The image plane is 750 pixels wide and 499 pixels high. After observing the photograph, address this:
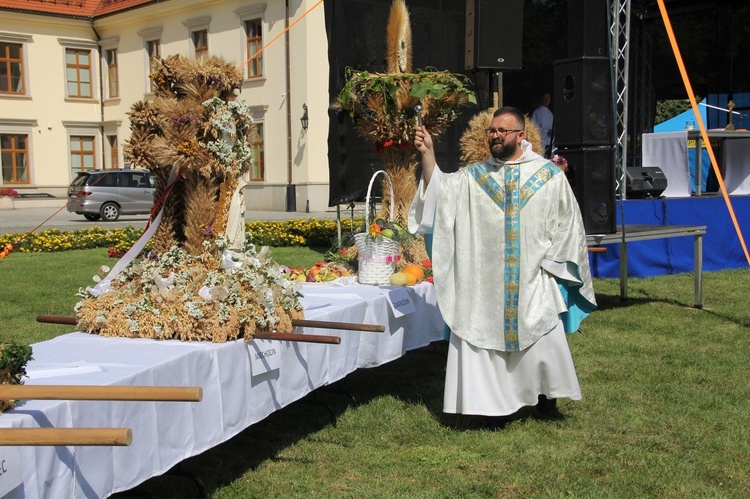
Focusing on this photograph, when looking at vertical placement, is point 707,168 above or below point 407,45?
below

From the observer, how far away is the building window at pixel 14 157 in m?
32.1

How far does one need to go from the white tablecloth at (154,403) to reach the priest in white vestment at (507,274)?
1.98 feet

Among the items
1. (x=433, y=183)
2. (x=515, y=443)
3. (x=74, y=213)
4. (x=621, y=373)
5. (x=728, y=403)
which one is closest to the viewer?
(x=515, y=443)

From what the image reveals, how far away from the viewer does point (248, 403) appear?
3.84m

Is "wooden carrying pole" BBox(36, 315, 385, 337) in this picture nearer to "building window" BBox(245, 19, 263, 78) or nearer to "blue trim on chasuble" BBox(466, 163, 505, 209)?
"blue trim on chasuble" BBox(466, 163, 505, 209)

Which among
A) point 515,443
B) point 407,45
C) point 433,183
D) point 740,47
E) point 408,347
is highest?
point 740,47

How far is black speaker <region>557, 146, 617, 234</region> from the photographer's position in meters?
8.19

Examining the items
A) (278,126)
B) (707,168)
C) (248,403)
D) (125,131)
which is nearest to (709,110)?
(707,168)

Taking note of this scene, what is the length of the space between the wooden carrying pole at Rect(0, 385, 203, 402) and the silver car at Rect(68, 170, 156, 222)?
21288 mm

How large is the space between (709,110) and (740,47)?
7.03ft

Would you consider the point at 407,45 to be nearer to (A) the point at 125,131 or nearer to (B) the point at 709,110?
(B) the point at 709,110

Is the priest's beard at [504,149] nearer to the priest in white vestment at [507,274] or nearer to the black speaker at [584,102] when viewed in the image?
the priest in white vestment at [507,274]

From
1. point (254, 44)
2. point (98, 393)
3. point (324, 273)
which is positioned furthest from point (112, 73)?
point (98, 393)

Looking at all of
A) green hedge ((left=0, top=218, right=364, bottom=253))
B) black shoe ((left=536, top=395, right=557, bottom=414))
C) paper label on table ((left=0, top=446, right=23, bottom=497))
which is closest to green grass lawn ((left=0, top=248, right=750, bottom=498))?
black shoe ((left=536, top=395, right=557, bottom=414))
